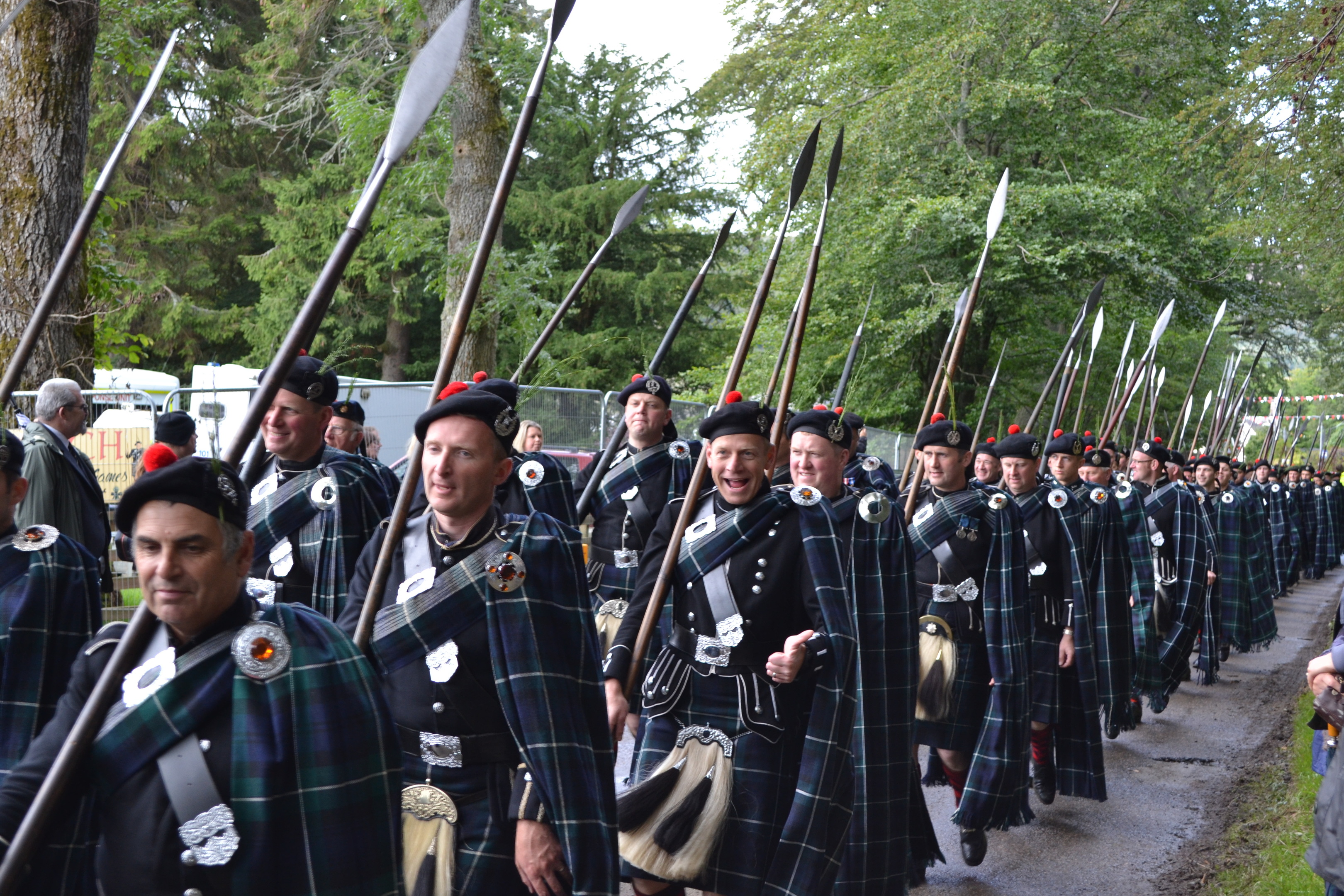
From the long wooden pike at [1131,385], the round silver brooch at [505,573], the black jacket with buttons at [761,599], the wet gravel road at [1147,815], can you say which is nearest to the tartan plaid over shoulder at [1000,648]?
the wet gravel road at [1147,815]

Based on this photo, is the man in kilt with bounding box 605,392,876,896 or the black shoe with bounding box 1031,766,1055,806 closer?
the man in kilt with bounding box 605,392,876,896

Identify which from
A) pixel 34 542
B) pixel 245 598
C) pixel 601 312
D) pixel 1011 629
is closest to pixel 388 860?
pixel 245 598

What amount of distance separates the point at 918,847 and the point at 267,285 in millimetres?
22020

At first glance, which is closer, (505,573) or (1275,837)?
(505,573)

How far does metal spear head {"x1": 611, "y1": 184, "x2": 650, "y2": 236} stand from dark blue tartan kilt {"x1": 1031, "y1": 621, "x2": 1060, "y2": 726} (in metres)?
3.69

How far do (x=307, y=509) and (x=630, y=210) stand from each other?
189 cm

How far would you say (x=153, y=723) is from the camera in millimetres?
2281

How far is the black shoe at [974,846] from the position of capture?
20.3 feet

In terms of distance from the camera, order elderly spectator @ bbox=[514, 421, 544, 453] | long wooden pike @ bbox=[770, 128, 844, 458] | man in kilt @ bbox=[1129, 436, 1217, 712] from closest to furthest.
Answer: long wooden pike @ bbox=[770, 128, 844, 458], elderly spectator @ bbox=[514, 421, 544, 453], man in kilt @ bbox=[1129, 436, 1217, 712]

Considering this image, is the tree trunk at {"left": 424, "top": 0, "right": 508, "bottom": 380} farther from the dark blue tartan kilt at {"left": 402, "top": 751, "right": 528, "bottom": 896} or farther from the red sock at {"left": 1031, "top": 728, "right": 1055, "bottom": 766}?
the dark blue tartan kilt at {"left": 402, "top": 751, "right": 528, "bottom": 896}

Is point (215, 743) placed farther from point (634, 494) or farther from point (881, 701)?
point (634, 494)

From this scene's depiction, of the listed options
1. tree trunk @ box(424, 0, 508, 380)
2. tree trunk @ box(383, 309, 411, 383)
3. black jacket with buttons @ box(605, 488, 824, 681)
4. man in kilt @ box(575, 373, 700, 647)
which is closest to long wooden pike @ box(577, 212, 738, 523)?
man in kilt @ box(575, 373, 700, 647)

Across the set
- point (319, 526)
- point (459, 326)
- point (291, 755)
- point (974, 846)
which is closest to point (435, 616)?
point (459, 326)

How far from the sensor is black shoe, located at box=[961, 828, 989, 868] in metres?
6.19
